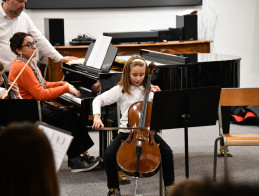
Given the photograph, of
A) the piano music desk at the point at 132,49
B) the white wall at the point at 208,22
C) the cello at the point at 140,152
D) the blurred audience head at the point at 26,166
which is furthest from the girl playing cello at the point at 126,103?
the white wall at the point at 208,22

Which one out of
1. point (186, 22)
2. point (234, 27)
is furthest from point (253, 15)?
point (186, 22)

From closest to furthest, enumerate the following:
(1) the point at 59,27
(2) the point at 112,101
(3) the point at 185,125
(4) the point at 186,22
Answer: (3) the point at 185,125 < (2) the point at 112,101 < (1) the point at 59,27 < (4) the point at 186,22

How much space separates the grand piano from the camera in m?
3.44

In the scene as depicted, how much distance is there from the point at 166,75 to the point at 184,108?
45.9 inches

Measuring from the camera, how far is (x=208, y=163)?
13.0 ft

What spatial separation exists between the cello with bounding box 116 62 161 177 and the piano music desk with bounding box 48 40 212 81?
3452mm

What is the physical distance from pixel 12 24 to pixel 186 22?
3241 millimetres

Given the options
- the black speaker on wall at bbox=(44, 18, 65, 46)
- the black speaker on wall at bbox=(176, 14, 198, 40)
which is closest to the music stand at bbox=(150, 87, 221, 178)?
the black speaker on wall at bbox=(44, 18, 65, 46)

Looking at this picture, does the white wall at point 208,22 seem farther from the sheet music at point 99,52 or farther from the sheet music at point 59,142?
the sheet music at point 59,142

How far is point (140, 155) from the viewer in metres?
2.69

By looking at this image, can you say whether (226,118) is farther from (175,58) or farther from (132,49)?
(132,49)

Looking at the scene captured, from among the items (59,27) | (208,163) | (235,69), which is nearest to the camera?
(208,163)

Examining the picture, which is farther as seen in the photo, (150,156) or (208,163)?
(208,163)

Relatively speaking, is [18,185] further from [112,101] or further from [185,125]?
[112,101]
